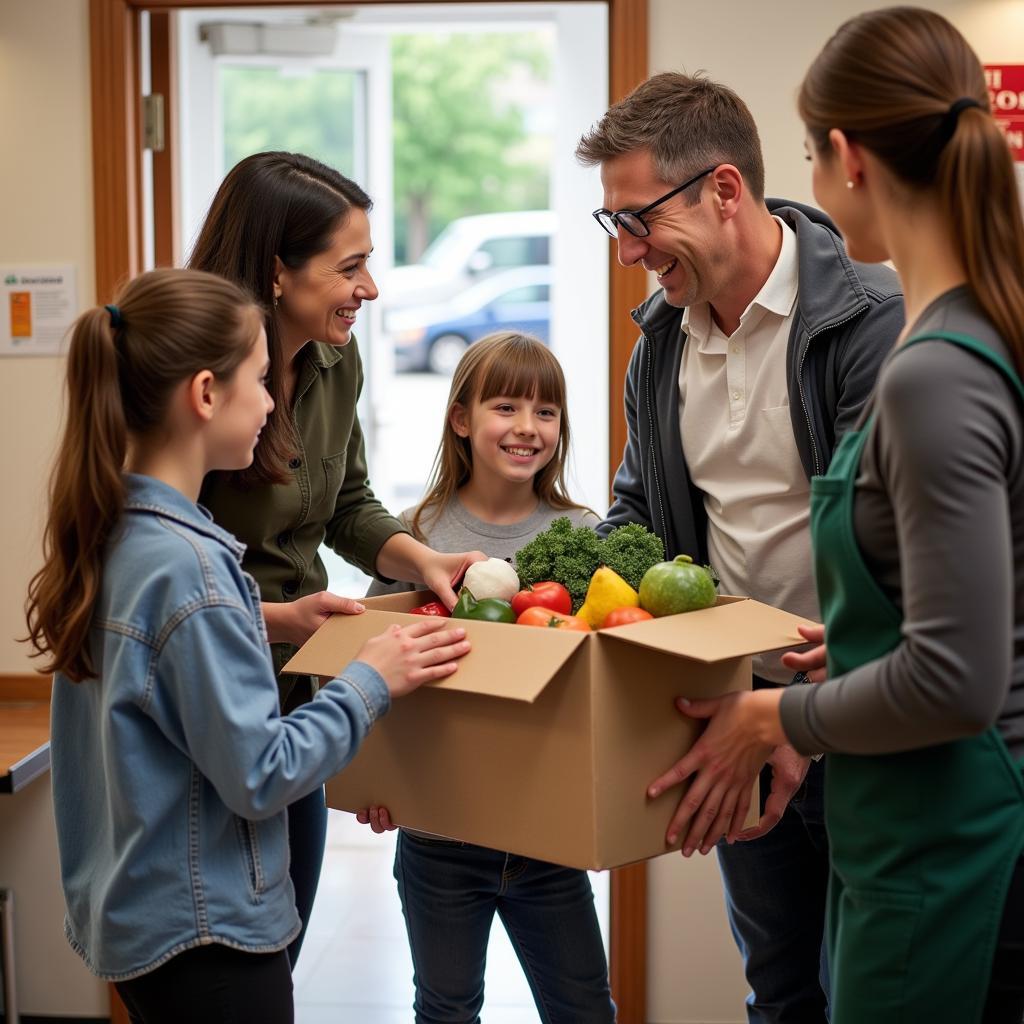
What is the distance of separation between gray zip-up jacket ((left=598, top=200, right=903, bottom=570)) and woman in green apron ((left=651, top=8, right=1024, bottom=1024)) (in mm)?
478

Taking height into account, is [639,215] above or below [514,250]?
Answer: below

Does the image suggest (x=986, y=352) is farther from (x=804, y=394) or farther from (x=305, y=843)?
(x=305, y=843)

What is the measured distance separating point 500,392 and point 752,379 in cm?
57

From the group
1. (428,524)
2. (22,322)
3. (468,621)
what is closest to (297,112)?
(22,322)

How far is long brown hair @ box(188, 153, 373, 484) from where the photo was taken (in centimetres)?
174

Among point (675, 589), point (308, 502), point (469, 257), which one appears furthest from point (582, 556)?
point (469, 257)

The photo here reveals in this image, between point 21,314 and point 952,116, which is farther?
point 21,314

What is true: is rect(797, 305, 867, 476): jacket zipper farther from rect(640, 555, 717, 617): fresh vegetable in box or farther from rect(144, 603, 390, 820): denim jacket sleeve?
rect(144, 603, 390, 820): denim jacket sleeve

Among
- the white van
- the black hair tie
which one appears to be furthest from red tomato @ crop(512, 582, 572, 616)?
the white van

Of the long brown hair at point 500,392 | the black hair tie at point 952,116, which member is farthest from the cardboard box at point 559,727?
the long brown hair at point 500,392

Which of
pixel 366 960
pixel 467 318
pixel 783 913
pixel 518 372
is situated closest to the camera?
pixel 783 913

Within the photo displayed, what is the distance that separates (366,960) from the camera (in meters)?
3.18

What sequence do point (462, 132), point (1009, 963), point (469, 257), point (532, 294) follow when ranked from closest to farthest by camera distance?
1. point (1009, 963)
2. point (532, 294)
3. point (469, 257)
4. point (462, 132)

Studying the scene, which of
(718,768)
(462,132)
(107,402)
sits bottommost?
(718,768)
